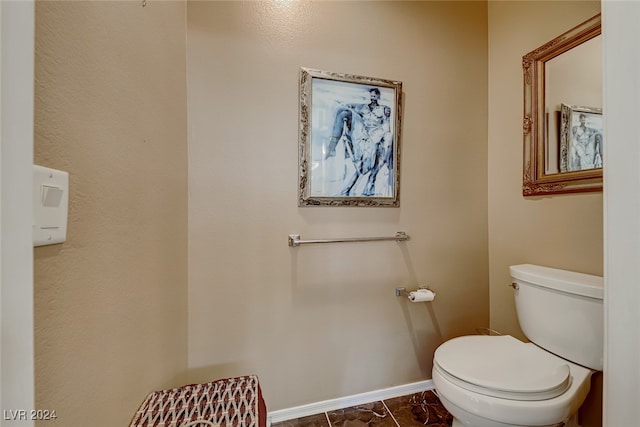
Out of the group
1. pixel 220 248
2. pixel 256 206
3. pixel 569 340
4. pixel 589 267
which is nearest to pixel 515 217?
pixel 589 267

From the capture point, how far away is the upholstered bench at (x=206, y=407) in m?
0.73

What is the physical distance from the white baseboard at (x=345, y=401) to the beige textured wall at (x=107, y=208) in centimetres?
60

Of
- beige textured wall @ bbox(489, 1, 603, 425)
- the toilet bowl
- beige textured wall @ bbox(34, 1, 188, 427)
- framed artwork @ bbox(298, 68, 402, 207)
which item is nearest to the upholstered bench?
beige textured wall @ bbox(34, 1, 188, 427)

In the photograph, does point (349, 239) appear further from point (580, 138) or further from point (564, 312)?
point (580, 138)

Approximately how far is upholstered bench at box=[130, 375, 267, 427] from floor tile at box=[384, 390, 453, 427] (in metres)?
0.86

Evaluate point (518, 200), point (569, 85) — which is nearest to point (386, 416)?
point (518, 200)

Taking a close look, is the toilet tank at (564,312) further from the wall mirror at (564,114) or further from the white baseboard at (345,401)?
the white baseboard at (345,401)

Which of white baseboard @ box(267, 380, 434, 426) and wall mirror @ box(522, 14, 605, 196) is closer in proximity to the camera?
wall mirror @ box(522, 14, 605, 196)

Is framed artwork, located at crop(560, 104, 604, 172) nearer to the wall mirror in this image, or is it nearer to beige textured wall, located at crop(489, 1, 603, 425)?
the wall mirror

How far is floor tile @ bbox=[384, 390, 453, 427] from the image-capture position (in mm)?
1255

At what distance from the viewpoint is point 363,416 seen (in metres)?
1.28

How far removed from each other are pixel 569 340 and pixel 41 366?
1.60 m

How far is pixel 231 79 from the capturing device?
1178mm

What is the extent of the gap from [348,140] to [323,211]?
390 millimetres
